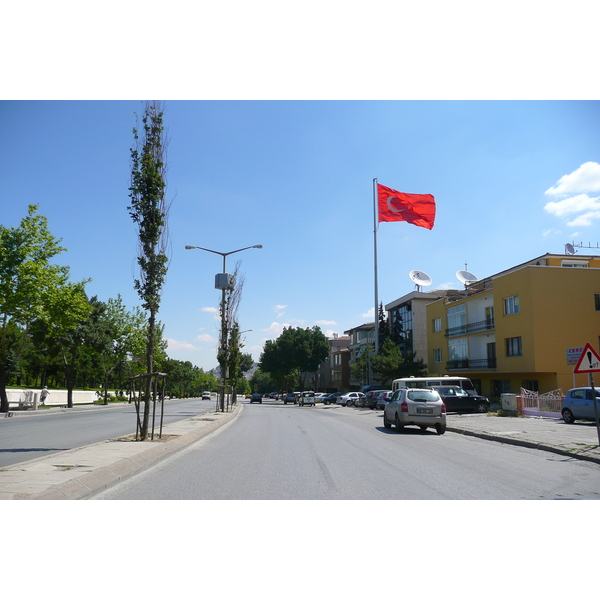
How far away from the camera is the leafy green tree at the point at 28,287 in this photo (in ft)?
104

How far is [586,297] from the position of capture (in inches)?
1480

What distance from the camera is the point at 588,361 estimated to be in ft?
42.3

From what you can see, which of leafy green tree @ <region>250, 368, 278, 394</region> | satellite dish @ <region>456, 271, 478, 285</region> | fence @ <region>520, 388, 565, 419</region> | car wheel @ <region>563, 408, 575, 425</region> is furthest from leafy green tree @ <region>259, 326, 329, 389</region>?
leafy green tree @ <region>250, 368, 278, 394</region>

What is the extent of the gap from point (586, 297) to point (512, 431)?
2306 centimetres

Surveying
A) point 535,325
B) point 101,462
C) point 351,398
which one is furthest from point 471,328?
point 101,462

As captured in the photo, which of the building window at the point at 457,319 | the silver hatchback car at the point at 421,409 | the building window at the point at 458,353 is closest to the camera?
the silver hatchback car at the point at 421,409

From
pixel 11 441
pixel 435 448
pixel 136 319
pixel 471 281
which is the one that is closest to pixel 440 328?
pixel 471 281

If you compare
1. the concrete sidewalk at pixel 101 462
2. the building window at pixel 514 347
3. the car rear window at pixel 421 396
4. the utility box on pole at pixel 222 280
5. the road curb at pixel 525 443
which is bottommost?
the road curb at pixel 525 443

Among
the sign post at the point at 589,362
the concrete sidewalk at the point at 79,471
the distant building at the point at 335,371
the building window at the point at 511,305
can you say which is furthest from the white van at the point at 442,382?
the distant building at the point at 335,371

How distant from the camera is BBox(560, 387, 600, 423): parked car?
73.7 feet

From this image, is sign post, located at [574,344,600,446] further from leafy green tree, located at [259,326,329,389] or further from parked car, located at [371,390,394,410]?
leafy green tree, located at [259,326,329,389]

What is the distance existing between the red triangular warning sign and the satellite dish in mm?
37146

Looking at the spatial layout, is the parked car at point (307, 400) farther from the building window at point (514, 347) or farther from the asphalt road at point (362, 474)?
the asphalt road at point (362, 474)

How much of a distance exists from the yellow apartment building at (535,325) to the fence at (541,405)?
5.23 m
